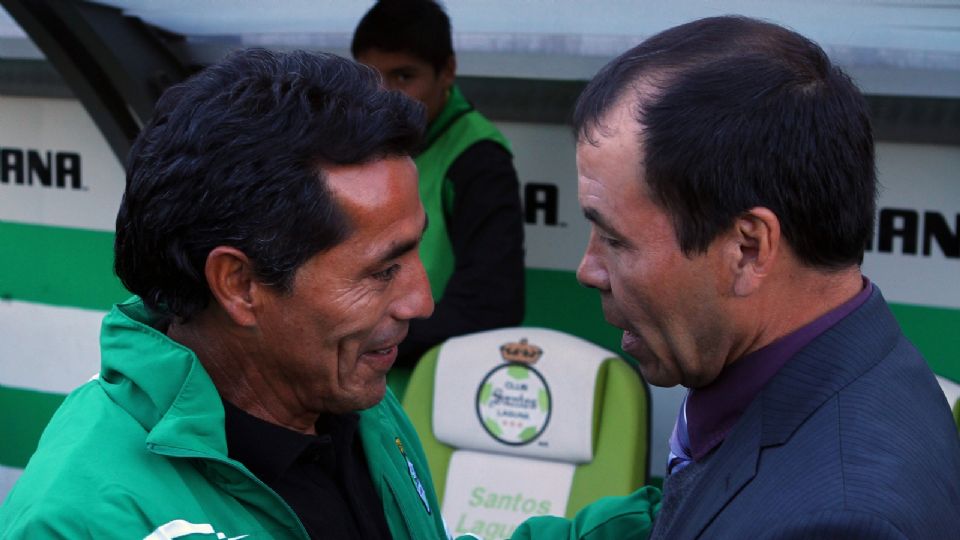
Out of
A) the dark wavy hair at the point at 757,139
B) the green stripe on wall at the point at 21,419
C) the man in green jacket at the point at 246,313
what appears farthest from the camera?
the green stripe on wall at the point at 21,419

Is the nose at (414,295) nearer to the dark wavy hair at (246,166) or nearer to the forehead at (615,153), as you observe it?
the dark wavy hair at (246,166)

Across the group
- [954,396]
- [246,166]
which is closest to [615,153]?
[246,166]

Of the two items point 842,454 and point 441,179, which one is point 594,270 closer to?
point 842,454

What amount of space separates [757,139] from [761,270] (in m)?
0.15

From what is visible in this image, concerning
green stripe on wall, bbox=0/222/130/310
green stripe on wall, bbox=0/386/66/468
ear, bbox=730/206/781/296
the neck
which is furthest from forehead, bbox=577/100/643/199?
green stripe on wall, bbox=0/386/66/468

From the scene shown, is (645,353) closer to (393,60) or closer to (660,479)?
(393,60)

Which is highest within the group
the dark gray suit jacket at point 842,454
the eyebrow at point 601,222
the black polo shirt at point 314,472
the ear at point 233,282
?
the eyebrow at point 601,222

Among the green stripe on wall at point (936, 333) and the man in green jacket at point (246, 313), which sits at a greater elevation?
the man in green jacket at point (246, 313)

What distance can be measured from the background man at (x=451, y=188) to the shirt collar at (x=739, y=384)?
170 centimetres

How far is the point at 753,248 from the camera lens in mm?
1287

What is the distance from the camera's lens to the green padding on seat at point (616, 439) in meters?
3.04

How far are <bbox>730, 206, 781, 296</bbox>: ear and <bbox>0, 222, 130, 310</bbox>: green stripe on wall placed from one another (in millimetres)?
3423

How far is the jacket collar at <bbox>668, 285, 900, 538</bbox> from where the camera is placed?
1272 mm

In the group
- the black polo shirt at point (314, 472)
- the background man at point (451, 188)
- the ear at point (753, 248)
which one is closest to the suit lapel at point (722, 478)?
the ear at point (753, 248)
